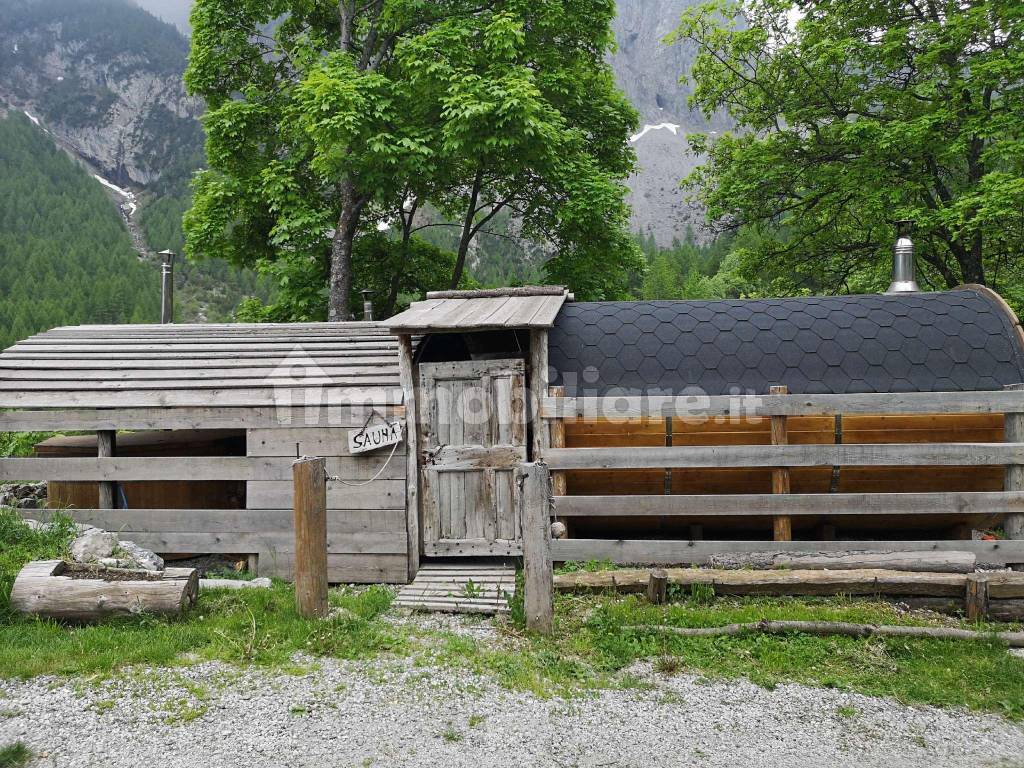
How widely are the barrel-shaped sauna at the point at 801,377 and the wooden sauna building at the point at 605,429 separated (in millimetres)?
26

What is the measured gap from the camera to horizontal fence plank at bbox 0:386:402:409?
27.1ft

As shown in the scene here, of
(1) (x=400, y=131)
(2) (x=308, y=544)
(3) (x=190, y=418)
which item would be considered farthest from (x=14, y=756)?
(1) (x=400, y=131)

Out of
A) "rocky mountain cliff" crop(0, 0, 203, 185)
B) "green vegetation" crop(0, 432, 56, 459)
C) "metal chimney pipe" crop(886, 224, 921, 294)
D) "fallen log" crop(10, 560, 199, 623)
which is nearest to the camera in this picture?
"fallen log" crop(10, 560, 199, 623)

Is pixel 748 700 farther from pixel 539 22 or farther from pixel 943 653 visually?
pixel 539 22

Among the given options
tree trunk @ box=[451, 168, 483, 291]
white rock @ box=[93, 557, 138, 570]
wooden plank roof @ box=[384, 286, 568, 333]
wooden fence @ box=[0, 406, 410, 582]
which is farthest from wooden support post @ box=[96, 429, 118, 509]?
tree trunk @ box=[451, 168, 483, 291]

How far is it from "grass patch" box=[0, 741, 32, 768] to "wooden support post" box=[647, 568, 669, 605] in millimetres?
4991

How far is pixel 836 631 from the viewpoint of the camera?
224 inches

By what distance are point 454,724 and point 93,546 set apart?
16.4 ft

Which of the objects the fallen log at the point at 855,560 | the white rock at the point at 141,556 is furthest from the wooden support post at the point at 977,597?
the white rock at the point at 141,556

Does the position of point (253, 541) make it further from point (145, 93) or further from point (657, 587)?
point (145, 93)

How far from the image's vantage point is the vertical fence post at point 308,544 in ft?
20.0

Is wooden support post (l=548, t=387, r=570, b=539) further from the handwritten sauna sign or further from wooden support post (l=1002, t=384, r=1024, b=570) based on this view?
wooden support post (l=1002, t=384, r=1024, b=570)

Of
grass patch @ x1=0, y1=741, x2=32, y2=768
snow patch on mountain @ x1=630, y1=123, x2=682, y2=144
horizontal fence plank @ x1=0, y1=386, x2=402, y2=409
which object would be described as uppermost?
snow patch on mountain @ x1=630, y1=123, x2=682, y2=144

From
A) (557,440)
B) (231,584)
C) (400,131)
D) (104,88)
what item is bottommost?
(231,584)
